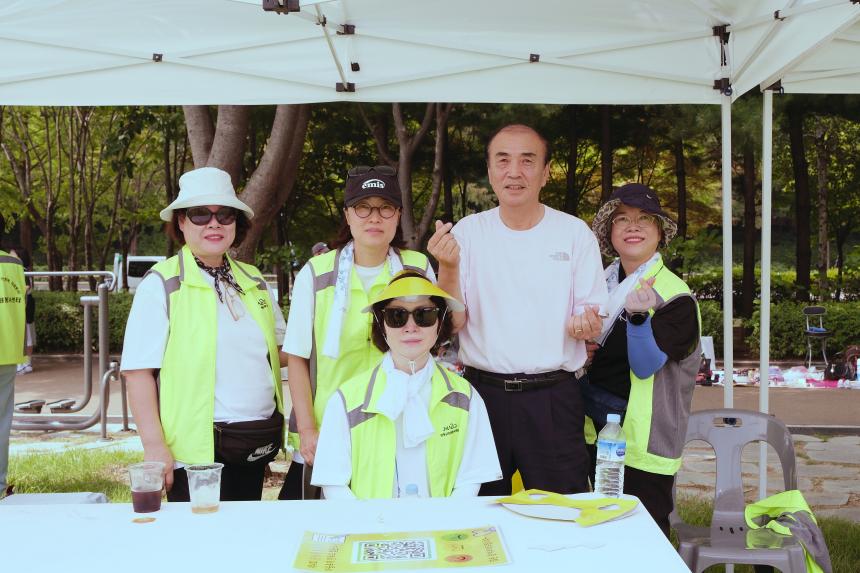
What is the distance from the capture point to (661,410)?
3266 mm

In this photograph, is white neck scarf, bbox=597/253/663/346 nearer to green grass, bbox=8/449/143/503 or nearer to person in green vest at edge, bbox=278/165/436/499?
person in green vest at edge, bbox=278/165/436/499

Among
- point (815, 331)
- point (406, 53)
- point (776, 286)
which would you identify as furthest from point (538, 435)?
point (776, 286)

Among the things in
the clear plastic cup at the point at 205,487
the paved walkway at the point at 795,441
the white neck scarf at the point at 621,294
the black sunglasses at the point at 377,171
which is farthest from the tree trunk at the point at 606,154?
the clear plastic cup at the point at 205,487

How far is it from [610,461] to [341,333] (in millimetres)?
1092

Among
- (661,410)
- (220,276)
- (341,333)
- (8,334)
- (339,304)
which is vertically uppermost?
(220,276)

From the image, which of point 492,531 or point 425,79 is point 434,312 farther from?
point 425,79

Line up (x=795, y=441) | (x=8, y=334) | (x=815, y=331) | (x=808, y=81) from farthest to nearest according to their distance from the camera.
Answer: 1. (x=815, y=331)
2. (x=795, y=441)
3. (x=8, y=334)
4. (x=808, y=81)

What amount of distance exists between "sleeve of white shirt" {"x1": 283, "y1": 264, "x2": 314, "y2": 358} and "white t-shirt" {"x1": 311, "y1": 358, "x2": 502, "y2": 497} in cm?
47

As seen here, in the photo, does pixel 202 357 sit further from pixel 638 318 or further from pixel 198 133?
pixel 198 133

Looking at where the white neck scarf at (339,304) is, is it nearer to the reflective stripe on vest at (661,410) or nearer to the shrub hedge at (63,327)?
the reflective stripe on vest at (661,410)

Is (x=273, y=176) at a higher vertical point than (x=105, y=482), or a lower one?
higher

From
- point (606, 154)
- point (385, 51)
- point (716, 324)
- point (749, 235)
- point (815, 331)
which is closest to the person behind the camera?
point (385, 51)

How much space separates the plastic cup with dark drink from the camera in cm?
249

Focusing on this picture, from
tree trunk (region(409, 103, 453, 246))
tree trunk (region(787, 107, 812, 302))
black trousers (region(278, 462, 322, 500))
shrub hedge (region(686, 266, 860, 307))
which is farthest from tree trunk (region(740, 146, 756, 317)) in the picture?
black trousers (region(278, 462, 322, 500))
